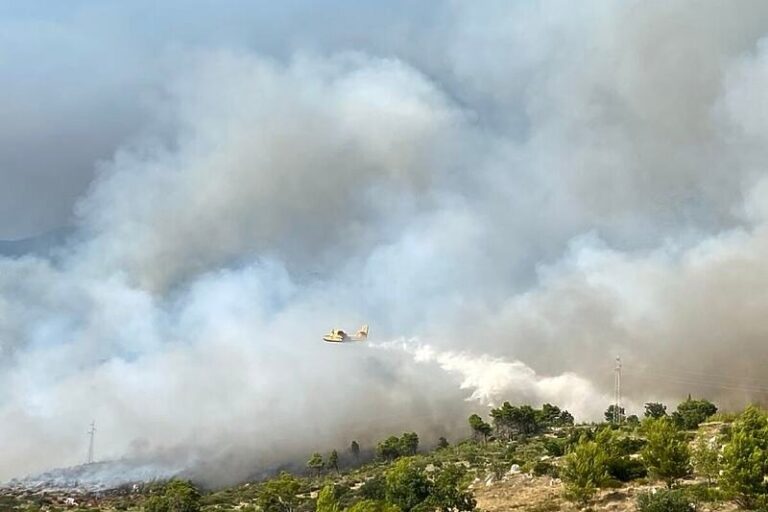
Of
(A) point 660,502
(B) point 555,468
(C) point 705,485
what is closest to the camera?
(A) point 660,502

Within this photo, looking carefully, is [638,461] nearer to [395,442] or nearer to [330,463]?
[395,442]

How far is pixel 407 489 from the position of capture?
203 ft

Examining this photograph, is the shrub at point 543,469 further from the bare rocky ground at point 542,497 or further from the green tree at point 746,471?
the green tree at point 746,471

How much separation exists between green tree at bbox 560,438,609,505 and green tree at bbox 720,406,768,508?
10.6m

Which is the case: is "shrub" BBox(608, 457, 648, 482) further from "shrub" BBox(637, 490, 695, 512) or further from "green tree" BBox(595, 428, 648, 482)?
"shrub" BBox(637, 490, 695, 512)

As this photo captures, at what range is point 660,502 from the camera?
48594 millimetres

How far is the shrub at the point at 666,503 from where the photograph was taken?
1895 inches

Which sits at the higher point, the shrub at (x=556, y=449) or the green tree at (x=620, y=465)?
the shrub at (x=556, y=449)

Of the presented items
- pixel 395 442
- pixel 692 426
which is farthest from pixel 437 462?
pixel 395 442

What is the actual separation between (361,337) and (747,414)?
14266 centimetres

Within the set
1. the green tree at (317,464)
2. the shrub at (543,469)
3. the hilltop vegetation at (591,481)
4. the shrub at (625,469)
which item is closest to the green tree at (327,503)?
the hilltop vegetation at (591,481)

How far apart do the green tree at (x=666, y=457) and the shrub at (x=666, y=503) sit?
813 centimetres

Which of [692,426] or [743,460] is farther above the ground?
[692,426]

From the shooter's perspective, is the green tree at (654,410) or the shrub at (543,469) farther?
the green tree at (654,410)
